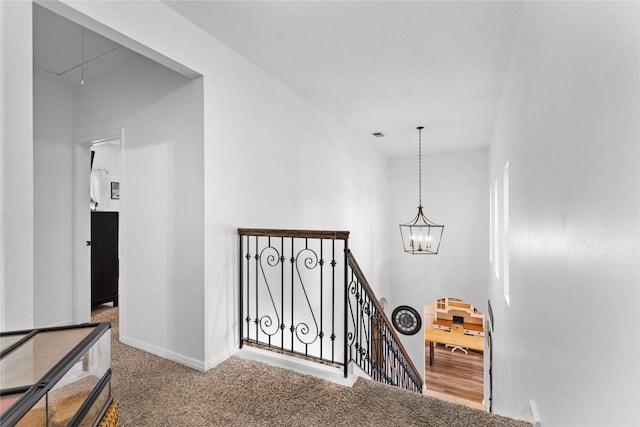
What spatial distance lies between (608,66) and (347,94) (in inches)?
120

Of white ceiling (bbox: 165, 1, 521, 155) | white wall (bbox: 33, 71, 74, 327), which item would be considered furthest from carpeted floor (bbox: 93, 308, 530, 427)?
white ceiling (bbox: 165, 1, 521, 155)

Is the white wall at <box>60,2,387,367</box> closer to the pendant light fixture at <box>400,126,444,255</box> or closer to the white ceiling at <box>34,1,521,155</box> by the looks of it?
the white ceiling at <box>34,1,521,155</box>

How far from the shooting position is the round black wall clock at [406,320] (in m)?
7.16

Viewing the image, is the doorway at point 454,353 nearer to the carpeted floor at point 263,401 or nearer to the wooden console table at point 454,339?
A: the wooden console table at point 454,339

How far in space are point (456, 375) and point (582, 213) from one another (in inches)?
311

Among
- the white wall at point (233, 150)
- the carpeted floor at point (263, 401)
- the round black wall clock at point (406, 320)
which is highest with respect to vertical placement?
the white wall at point (233, 150)

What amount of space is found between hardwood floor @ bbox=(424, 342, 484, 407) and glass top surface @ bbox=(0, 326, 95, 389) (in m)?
7.28

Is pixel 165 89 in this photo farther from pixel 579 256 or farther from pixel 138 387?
pixel 579 256

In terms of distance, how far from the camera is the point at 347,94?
3746 mm

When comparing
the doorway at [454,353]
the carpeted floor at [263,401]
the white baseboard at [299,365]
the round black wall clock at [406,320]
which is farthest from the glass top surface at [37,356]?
the doorway at [454,353]

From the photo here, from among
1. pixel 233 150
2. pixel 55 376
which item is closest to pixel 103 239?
pixel 233 150

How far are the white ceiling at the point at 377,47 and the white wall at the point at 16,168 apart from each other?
1004 millimetres

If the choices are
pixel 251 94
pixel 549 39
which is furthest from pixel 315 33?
pixel 549 39

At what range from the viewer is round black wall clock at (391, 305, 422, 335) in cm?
716
